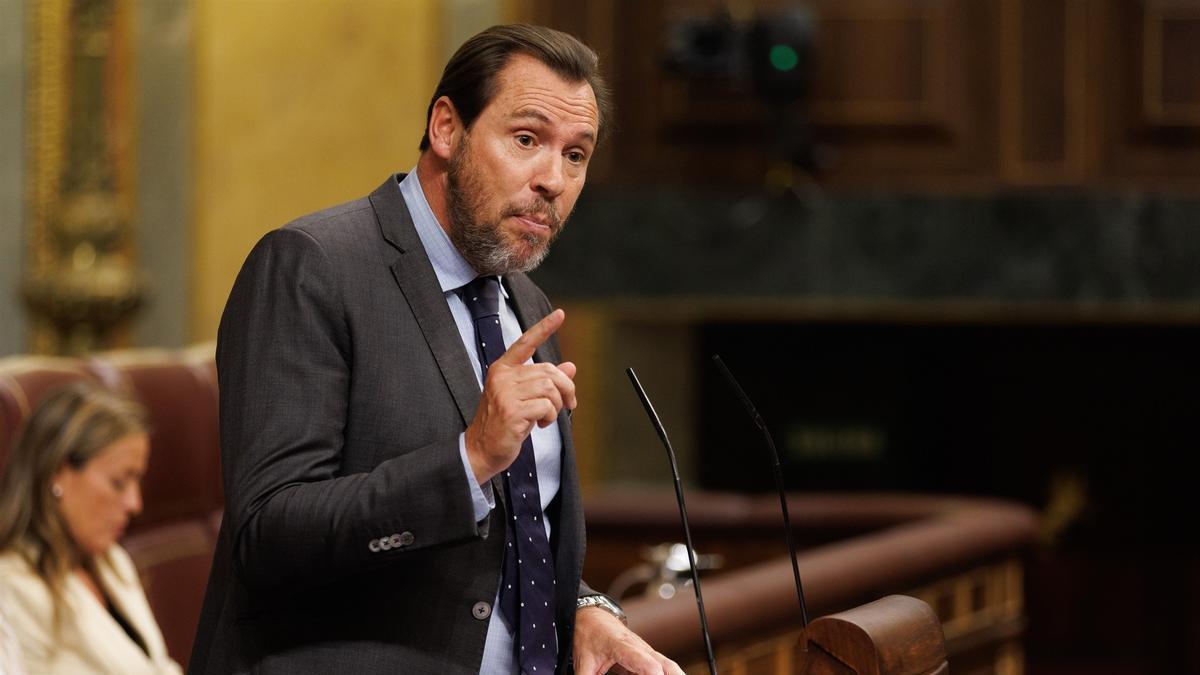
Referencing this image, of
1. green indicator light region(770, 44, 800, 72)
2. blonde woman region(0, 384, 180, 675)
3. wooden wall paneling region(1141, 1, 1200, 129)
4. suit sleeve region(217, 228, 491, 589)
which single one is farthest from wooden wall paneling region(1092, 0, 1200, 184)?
suit sleeve region(217, 228, 491, 589)

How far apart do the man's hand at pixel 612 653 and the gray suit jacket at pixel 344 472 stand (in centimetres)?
15

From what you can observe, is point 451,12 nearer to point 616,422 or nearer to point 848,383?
point 616,422

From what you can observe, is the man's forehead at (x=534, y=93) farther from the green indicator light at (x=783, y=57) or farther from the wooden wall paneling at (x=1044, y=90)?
the wooden wall paneling at (x=1044, y=90)

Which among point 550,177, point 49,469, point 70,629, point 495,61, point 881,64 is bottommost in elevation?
point 70,629

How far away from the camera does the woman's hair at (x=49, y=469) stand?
10.0 ft

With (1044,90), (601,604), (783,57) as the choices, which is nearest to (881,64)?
(783,57)

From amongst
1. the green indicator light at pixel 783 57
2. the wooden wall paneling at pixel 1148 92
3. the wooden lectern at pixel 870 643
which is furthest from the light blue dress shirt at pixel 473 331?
the wooden wall paneling at pixel 1148 92

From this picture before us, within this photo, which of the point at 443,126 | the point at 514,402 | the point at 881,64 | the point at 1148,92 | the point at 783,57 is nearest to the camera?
the point at 514,402

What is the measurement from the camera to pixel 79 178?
5566mm

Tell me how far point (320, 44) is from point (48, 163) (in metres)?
0.95

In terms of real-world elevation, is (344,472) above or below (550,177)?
below

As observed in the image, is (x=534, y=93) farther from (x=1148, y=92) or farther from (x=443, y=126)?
(x=1148, y=92)

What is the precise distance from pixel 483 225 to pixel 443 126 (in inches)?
4.3

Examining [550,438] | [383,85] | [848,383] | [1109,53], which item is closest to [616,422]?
[848,383]
